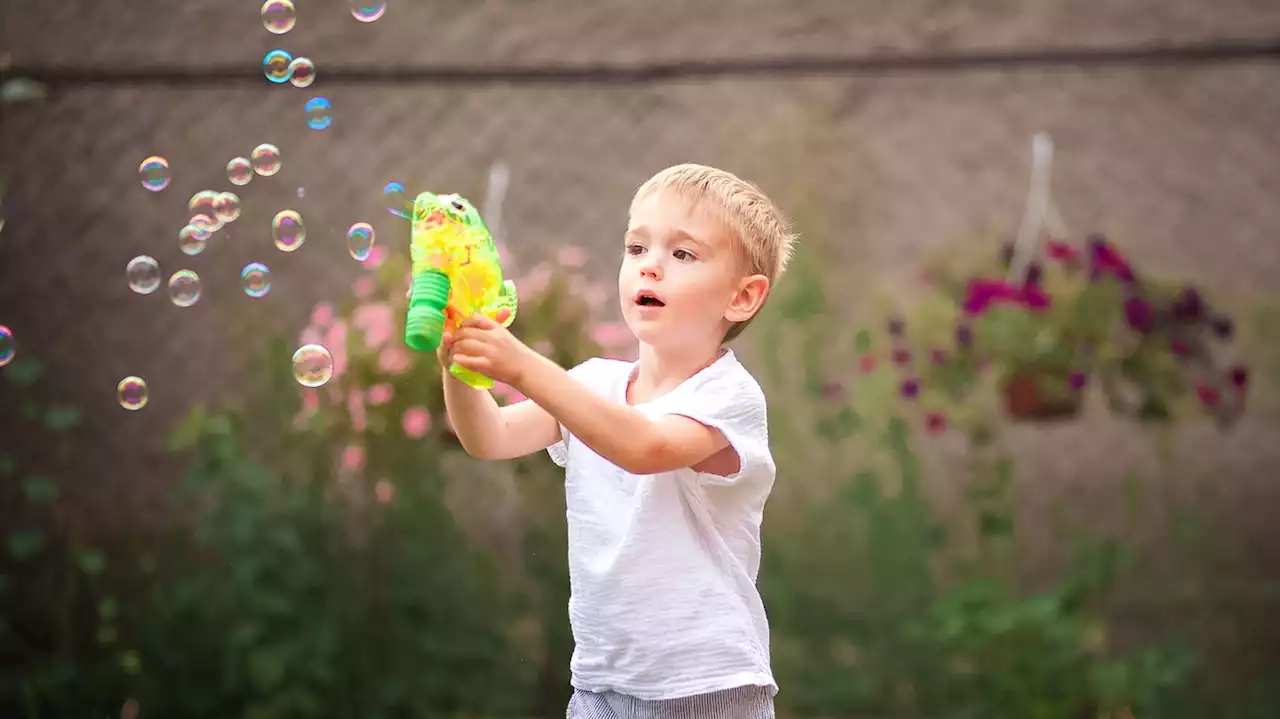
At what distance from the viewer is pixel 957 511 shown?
3891mm

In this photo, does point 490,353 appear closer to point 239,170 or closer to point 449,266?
point 449,266

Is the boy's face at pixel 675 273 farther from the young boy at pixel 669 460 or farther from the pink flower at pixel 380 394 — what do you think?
the pink flower at pixel 380 394

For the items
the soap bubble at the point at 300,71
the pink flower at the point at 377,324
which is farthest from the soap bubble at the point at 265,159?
the pink flower at the point at 377,324

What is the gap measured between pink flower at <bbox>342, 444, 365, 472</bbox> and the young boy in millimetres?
1525

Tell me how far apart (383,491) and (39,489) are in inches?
33.8

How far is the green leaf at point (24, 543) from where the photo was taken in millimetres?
3615

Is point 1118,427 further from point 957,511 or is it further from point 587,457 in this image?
point 587,457

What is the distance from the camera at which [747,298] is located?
2.06 metres

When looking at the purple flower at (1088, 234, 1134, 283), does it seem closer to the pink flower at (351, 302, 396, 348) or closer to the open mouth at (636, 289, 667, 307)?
the pink flower at (351, 302, 396, 348)

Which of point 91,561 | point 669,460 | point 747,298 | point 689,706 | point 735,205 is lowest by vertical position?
point 689,706

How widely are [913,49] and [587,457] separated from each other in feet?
8.18

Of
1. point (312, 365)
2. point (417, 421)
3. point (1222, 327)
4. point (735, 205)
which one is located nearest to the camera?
point (735, 205)

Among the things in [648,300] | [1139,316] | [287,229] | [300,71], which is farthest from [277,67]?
[1139,316]

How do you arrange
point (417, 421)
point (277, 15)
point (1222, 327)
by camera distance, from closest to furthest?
point (277, 15)
point (417, 421)
point (1222, 327)
